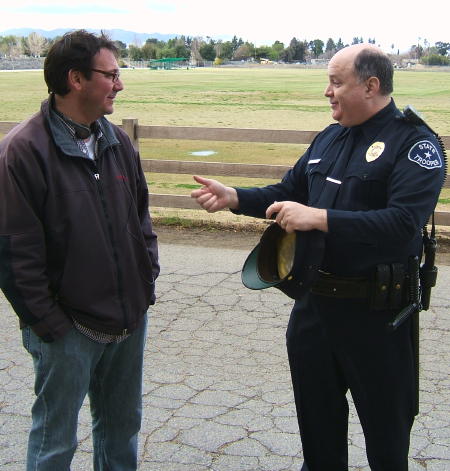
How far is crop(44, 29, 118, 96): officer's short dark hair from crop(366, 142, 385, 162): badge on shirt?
1.03 meters

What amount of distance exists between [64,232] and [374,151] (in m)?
1.13

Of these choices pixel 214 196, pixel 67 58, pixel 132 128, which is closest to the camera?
pixel 67 58

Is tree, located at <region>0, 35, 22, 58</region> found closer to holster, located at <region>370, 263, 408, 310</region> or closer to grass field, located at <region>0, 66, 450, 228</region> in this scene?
A: grass field, located at <region>0, 66, 450, 228</region>

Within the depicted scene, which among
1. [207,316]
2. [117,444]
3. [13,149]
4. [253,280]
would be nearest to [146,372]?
[207,316]

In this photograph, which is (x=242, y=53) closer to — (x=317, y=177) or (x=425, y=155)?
(x=317, y=177)

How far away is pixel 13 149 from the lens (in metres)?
2.27

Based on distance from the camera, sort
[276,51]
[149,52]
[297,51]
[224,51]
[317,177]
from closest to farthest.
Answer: [317,177] < [149,52] < [297,51] < [224,51] < [276,51]

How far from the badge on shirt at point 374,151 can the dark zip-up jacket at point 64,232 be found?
89 centimetres

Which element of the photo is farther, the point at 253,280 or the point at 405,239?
the point at 253,280

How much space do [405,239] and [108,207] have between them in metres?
1.05

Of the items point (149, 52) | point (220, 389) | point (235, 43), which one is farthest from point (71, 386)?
point (235, 43)

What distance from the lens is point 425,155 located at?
244 cm

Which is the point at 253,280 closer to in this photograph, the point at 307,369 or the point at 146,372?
the point at 307,369

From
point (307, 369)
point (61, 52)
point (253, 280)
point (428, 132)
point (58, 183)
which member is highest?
point (61, 52)
